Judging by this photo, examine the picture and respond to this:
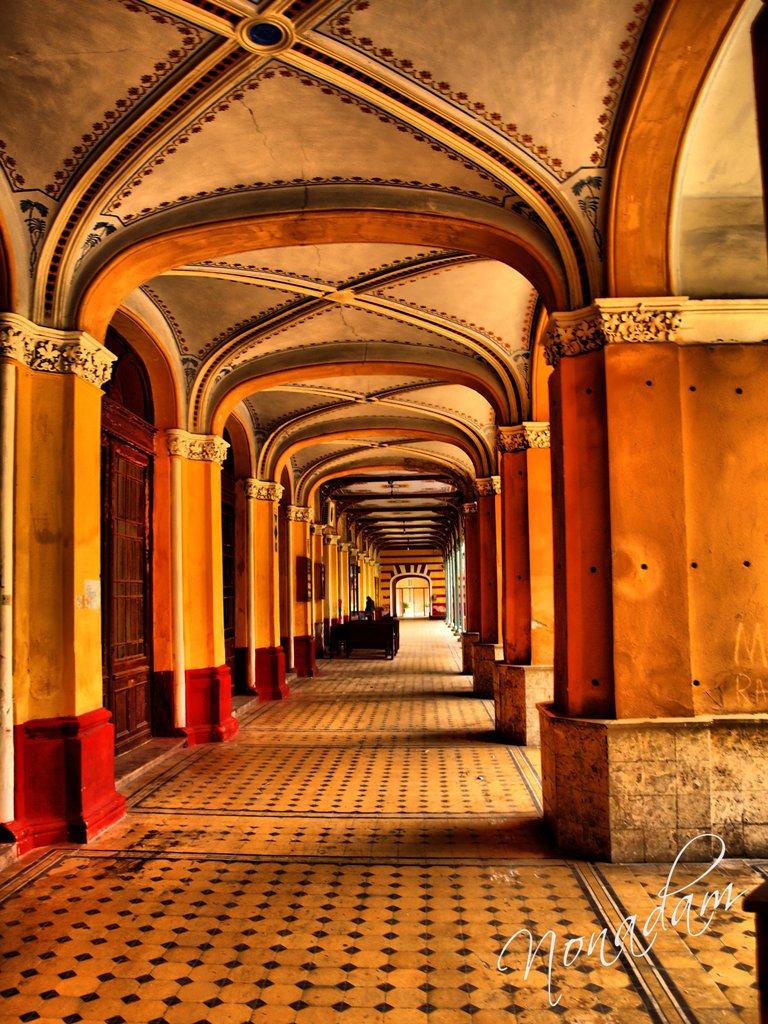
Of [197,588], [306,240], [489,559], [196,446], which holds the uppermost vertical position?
[306,240]

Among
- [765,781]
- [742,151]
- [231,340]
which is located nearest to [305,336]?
[231,340]

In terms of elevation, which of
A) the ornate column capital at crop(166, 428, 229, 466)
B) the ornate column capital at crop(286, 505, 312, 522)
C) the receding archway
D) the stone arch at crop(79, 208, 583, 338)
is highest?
the stone arch at crop(79, 208, 583, 338)

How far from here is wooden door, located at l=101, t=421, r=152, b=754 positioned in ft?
24.1

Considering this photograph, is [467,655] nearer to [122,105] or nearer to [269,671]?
[269,671]

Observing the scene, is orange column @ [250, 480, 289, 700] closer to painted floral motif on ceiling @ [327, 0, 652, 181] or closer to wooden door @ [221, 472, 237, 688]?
wooden door @ [221, 472, 237, 688]

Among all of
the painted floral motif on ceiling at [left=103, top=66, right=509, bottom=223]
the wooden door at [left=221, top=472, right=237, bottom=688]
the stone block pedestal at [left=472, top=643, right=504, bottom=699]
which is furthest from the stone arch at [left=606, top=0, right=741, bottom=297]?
the wooden door at [left=221, top=472, right=237, bottom=688]

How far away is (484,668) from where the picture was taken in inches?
484

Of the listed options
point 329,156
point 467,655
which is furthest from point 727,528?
point 467,655

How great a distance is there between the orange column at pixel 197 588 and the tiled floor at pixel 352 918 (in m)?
1.71

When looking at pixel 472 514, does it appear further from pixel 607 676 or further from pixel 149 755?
pixel 607 676

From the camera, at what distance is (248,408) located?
1188cm

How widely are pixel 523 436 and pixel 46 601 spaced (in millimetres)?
5318

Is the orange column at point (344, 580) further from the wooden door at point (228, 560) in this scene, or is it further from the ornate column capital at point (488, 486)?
the wooden door at point (228, 560)

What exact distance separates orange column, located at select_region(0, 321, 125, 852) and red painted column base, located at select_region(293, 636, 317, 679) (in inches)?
401
